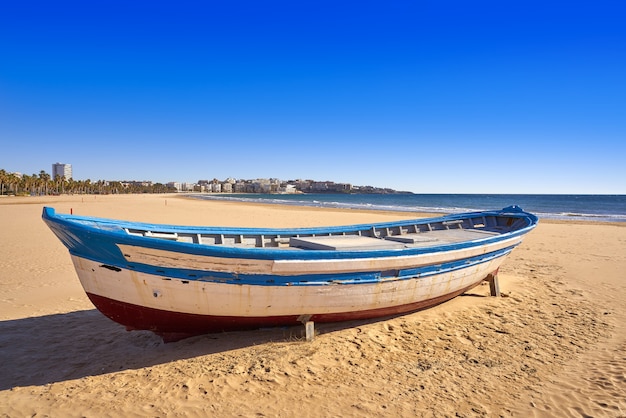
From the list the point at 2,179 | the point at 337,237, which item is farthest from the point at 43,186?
the point at 337,237

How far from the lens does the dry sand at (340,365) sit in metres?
3.95

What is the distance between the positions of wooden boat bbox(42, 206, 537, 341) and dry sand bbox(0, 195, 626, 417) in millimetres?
458

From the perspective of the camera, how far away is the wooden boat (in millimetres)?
4496

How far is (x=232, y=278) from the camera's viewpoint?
4684 millimetres

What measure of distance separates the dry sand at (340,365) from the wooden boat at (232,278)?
458 mm

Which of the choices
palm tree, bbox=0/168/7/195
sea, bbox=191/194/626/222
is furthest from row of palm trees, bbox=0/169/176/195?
sea, bbox=191/194/626/222

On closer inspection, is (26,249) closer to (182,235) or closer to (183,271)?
(182,235)

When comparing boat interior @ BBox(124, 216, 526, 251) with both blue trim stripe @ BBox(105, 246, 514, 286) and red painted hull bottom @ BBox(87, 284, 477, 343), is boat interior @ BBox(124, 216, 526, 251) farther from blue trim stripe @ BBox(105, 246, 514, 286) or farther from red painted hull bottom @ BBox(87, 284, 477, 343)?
red painted hull bottom @ BBox(87, 284, 477, 343)

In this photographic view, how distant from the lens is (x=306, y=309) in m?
5.20

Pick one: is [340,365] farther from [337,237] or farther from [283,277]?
[337,237]

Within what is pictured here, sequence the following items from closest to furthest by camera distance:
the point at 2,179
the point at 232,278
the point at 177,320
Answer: the point at 232,278
the point at 177,320
the point at 2,179

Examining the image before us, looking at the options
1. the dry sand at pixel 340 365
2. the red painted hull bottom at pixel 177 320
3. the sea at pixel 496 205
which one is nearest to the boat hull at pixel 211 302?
the red painted hull bottom at pixel 177 320

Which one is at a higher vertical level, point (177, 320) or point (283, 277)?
point (283, 277)

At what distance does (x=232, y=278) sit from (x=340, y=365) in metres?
1.82
